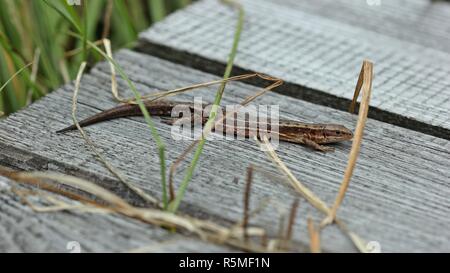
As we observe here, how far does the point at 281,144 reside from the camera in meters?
2.54

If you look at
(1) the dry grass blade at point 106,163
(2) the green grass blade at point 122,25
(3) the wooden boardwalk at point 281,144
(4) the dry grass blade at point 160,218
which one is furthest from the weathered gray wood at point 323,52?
(4) the dry grass blade at point 160,218

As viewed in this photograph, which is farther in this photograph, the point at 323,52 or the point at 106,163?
the point at 323,52

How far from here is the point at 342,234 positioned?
1.97 m

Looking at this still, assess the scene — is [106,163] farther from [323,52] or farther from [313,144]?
[323,52]

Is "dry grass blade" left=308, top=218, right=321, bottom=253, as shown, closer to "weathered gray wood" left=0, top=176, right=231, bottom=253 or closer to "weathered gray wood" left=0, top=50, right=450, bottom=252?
"weathered gray wood" left=0, top=50, right=450, bottom=252

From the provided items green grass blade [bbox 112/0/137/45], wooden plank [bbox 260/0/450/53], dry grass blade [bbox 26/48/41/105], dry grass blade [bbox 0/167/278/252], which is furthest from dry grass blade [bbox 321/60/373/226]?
dry grass blade [bbox 26/48/41/105]

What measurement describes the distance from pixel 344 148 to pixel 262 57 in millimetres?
858

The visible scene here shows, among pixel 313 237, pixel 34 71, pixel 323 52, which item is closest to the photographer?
pixel 313 237

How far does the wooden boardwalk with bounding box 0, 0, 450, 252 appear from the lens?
1.95 m

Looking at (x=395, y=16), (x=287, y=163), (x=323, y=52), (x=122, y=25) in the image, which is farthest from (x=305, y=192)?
(x=122, y=25)

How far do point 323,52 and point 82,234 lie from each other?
1884 mm

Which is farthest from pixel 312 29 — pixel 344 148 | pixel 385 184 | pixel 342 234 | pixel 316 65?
pixel 342 234

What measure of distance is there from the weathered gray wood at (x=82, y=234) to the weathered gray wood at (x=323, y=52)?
1.30 metres

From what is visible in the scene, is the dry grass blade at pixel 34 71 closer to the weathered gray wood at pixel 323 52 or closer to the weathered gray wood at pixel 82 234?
the weathered gray wood at pixel 323 52
